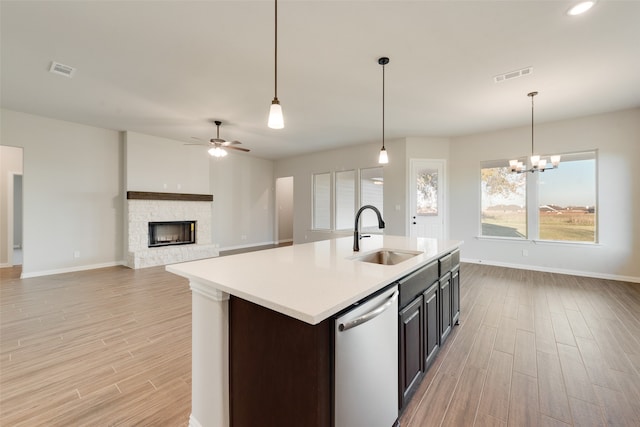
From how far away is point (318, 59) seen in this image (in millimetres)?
2914

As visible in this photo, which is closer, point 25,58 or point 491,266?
point 25,58

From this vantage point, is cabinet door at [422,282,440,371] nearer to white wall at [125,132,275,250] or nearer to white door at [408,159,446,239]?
white door at [408,159,446,239]

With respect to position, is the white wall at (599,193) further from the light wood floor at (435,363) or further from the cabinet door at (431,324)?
the cabinet door at (431,324)

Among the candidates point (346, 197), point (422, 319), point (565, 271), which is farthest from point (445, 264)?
point (346, 197)

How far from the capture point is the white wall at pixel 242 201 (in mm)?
7500

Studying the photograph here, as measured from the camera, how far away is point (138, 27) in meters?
2.42

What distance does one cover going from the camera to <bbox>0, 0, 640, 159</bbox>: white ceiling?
2.24m

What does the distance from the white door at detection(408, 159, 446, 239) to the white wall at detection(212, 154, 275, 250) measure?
468 cm

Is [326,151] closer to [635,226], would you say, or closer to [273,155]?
[273,155]

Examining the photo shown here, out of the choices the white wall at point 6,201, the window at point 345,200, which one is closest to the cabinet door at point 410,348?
the window at point 345,200

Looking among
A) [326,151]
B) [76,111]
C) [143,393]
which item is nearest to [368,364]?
[143,393]

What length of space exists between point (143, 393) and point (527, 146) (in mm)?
6928

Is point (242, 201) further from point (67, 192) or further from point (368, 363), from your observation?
point (368, 363)

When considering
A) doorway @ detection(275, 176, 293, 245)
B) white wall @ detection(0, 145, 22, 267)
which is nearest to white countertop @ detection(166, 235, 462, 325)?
white wall @ detection(0, 145, 22, 267)
